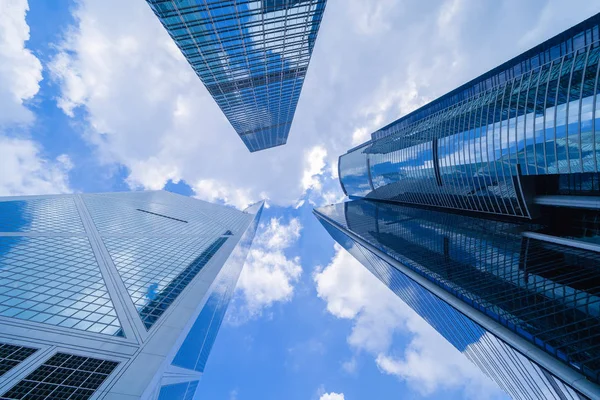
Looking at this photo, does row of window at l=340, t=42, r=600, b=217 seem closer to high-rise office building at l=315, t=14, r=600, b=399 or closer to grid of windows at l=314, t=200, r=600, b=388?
high-rise office building at l=315, t=14, r=600, b=399

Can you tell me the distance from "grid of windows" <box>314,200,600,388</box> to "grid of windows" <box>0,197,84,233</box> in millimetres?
55899

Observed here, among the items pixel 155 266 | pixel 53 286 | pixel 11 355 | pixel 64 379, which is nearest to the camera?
pixel 64 379

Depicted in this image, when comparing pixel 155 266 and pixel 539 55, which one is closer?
pixel 155 266

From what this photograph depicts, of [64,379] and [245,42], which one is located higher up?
[245,42]

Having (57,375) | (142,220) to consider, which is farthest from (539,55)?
(142,220)

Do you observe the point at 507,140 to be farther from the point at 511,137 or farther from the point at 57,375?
the point at 57,375

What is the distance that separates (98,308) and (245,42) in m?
47.3

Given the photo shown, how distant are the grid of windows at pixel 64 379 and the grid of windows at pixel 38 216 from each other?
33.7m

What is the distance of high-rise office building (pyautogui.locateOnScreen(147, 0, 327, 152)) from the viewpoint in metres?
42.1

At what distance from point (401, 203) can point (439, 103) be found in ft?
112

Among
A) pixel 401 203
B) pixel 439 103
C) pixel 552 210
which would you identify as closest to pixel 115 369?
pixel 552 210

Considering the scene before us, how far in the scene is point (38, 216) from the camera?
5066 cm

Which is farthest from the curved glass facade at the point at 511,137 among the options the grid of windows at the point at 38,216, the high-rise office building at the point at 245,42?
the grid of windows at the point at 38,216

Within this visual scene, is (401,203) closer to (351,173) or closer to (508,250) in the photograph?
(351,173)
